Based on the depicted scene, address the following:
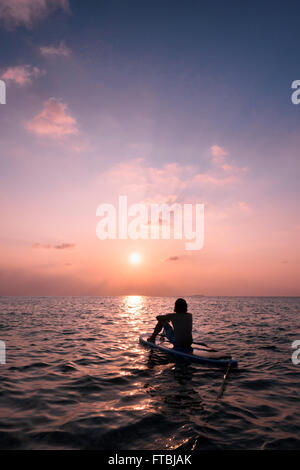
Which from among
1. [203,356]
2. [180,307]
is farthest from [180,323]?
[203,356]

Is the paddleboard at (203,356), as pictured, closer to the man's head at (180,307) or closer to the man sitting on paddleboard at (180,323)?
the man sitting on paddleboard at (180,323)

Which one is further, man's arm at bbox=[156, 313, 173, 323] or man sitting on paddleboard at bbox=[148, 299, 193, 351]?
man's arm at bbox=[156, 313, 173, 323]

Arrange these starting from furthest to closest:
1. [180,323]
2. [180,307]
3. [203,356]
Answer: [180,323]
[180,307]
[203,356]

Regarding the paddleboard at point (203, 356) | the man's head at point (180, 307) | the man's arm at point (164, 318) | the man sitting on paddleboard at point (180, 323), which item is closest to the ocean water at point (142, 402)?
the paddleboard at point (203, 356)

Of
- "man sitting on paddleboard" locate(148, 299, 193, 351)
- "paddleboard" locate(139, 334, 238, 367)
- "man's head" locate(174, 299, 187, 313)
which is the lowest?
"paddleboard" locate(139, 334, 238, 367)

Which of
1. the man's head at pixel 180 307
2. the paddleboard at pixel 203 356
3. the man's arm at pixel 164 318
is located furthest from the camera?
the man's arm at pixel 164 318

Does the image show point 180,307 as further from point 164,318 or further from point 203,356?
point 203,356

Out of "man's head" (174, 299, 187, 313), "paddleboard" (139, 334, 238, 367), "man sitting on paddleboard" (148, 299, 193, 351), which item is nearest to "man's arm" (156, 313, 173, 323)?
"man sitting on paddleboard" (148, 299, 193, 351)

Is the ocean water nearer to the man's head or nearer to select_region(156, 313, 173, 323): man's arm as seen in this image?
select_region(156, 313, 173, 323): man's arm

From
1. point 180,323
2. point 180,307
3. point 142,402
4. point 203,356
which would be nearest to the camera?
point 142,402

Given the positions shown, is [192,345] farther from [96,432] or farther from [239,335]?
[96,432]

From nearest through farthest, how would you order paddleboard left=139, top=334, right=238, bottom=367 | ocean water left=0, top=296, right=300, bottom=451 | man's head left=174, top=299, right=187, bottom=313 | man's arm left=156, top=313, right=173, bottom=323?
ocean water left=0, top=296, right=300, bottom=451
paddleboard left=139, top=334, right=238, bottom=367
man's head left=174, top=299, right=187, bottom=313
man's arm left=156, top=313, right=173, bottom=323

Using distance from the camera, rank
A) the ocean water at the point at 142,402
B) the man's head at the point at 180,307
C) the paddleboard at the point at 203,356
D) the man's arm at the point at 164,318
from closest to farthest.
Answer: the ocean water at the point at 142,402, the paddleboard at the point at 203,356, the man's head at the point at 180,307, the man's arm at the point at 164,318
